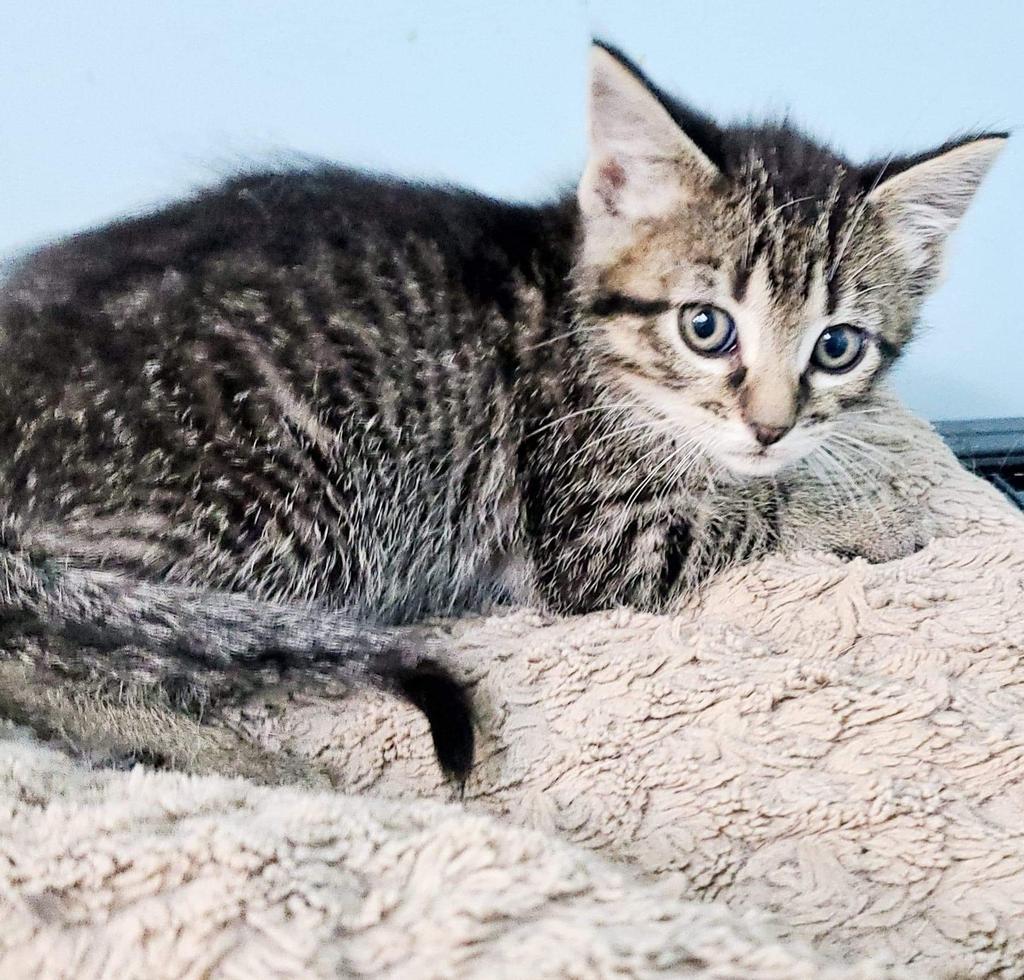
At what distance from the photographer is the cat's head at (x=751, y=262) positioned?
41.5 inches

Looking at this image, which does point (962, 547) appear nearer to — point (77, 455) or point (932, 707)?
point (932, 707)

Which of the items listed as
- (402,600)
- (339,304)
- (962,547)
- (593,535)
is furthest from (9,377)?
(962,547)

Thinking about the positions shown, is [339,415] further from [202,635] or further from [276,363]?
[202,635]

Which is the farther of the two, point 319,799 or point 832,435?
point 832,435

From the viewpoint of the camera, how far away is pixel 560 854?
586 mm

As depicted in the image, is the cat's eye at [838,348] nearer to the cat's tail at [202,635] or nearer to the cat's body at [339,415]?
the cat's body at [339,415]

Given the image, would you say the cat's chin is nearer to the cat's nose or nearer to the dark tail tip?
the cat's nose

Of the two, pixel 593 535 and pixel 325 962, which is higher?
pixel 325 962

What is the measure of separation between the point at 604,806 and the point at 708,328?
1.91 feet

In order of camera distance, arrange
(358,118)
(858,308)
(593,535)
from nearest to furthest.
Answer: (858,308)
(593,535)
(358,118)

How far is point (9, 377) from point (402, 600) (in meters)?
0.56

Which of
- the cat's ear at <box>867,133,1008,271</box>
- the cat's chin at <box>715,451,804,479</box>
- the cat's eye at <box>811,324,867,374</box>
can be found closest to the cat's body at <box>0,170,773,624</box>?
the cat's chin at <box>715,451,804,479</box>

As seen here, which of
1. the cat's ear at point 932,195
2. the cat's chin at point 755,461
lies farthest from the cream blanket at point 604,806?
the cat's ear at point 932,195

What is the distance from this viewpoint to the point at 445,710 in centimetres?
89
